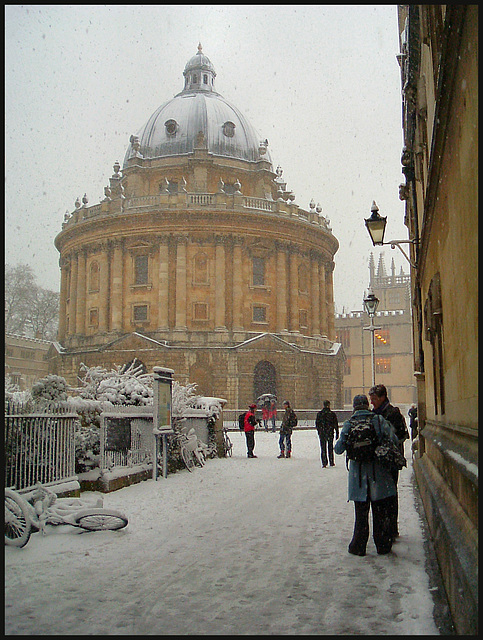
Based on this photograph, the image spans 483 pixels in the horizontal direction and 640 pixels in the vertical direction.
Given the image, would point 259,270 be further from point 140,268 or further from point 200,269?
point 140,268

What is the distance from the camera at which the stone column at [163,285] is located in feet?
164

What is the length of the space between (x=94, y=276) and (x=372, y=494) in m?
48.7

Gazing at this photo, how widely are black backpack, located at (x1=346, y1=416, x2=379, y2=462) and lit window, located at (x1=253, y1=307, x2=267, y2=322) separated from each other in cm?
4412

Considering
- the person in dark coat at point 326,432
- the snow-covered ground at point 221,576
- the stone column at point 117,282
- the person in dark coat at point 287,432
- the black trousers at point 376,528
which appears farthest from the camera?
the stone column at point 117,282

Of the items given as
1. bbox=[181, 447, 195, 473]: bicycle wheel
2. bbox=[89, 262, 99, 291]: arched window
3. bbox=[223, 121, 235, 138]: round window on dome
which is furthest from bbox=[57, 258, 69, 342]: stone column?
bbox=[181, 447, 195, 473]: bicycle wheel

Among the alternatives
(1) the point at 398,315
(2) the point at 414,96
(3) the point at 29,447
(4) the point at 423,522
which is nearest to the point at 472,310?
(4) the point at 423,522

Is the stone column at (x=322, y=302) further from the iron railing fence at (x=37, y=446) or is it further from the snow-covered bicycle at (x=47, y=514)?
the snow-covered bicycle at (x=47, y=514)

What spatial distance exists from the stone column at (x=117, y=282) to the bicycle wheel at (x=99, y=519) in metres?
43.5

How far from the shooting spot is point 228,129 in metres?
59.7

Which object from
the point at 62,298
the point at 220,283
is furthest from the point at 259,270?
the point at 62,298

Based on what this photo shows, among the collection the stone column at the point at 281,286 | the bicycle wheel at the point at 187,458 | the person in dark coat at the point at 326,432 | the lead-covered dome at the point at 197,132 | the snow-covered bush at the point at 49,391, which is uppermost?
the lead-covered dome at the point at 197,132

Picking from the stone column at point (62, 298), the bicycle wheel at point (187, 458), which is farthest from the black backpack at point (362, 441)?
the stone column at point (62, 298)

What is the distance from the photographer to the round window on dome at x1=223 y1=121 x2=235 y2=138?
59597mm

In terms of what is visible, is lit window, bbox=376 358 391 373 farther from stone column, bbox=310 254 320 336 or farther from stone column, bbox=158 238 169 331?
stone column, bbox=158 238 169 331
